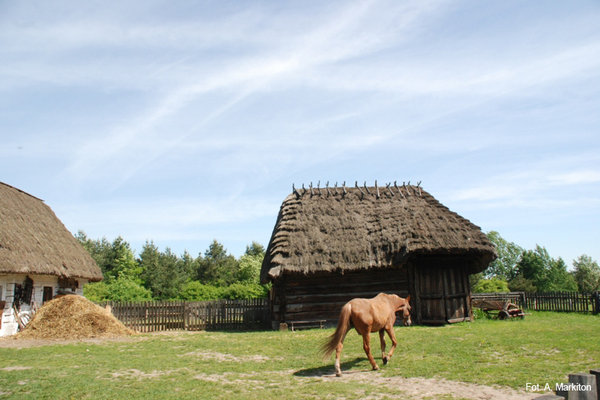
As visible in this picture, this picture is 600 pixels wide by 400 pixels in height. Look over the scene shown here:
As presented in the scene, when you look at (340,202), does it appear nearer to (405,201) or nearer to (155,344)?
(405,201)

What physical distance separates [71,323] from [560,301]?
79.2ft

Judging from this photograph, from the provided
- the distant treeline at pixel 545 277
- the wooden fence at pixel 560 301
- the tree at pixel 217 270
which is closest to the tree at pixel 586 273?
the distant treeline at pixel 545 277

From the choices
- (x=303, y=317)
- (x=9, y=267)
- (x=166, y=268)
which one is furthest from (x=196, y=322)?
(x=166, y=268)

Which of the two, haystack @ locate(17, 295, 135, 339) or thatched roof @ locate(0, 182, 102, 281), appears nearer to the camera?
haystack @ locate(17, 295, 135, 339)

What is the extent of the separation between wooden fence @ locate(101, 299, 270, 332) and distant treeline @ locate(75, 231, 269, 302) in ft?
35.5

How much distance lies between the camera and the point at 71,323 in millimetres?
17188

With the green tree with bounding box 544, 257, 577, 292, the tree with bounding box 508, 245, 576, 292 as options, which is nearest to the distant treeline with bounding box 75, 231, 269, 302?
the tree with bounding box 508, 245, 576, 292

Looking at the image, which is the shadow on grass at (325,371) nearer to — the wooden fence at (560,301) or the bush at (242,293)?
the wooden fence at (560,301)

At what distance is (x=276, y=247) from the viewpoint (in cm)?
1859

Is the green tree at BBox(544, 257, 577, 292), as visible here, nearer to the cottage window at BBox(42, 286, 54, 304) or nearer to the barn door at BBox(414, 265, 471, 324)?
the barn door at BBox(414, 265, 471, 324)

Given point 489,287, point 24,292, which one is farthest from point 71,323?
point 489,287

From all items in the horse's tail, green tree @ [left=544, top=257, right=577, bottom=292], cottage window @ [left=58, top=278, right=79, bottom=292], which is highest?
cottage window @ [left=58, top=278, right=79, bottom=292]

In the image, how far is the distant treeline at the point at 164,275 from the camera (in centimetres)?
3319

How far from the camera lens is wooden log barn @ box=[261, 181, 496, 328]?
697 inches
